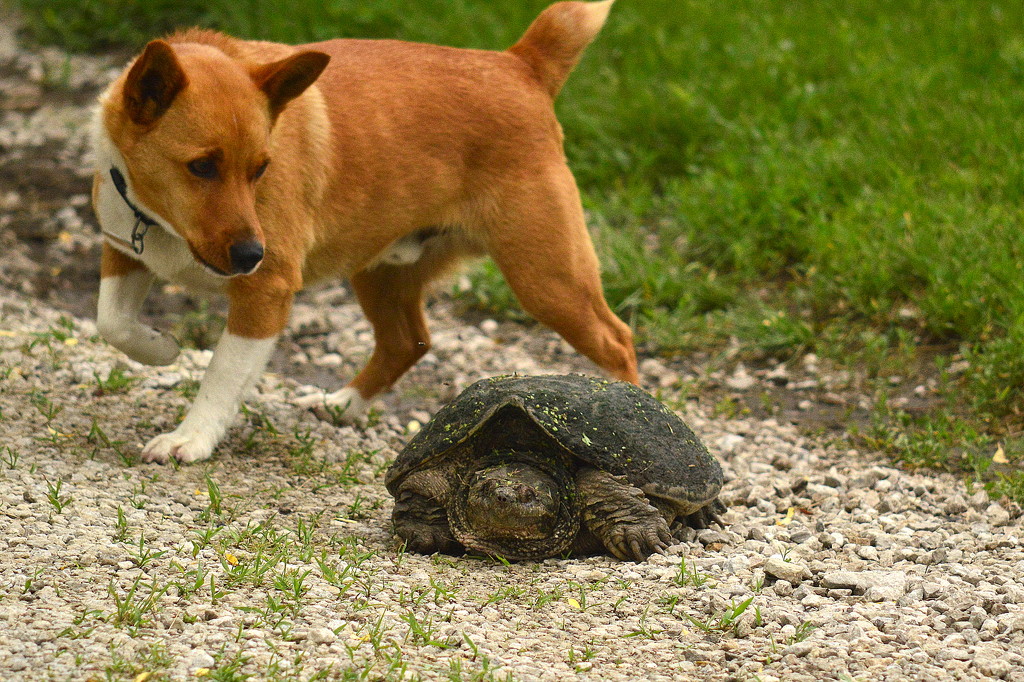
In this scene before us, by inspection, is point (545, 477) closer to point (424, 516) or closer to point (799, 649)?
point (424, 516)

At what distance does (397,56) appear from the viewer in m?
4.68

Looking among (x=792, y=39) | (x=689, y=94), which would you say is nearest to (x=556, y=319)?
(x=689, y=94)

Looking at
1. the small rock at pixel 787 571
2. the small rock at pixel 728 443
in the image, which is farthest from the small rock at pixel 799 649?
the small rock at pixel 728 443

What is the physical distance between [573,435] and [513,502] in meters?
0.30

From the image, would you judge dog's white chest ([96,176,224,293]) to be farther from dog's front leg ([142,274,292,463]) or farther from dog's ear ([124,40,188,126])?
dog's ear ([124,40,188,126])

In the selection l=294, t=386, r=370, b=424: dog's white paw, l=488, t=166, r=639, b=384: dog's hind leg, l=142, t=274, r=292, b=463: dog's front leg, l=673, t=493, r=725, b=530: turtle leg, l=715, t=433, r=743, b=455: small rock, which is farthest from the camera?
l=294, t=386, r=370, b=424: dog's white paw

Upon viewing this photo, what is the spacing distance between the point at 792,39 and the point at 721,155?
4.84 feet

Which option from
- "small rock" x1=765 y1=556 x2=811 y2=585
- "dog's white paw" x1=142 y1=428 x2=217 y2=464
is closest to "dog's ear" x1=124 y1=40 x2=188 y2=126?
"dog's white paw" x1=142 y1=428 x2=217 y2=464

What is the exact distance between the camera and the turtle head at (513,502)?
11.1 ft

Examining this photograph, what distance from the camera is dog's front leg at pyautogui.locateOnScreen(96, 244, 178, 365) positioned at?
4234 millimetres

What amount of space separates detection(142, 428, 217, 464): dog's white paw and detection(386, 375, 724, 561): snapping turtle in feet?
2.65

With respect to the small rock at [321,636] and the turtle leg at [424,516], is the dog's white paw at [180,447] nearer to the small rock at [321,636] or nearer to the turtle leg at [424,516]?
the turtle leg at [424,516]

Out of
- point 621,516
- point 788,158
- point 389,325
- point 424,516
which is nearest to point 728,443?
point 621,516

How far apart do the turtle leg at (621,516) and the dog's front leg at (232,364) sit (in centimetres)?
141
